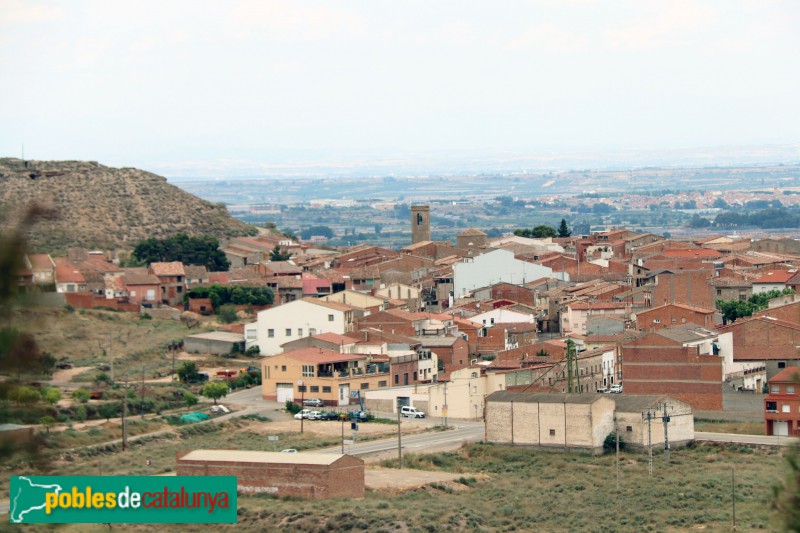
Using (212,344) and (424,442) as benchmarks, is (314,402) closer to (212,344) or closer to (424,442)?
(424,442)

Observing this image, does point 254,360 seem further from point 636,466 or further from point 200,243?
point 200,243

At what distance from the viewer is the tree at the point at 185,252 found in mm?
56344

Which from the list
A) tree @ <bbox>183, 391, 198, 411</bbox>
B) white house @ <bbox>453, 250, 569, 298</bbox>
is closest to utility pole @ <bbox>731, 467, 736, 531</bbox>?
tree @ <bbox>183, 391, 198, 411</bbox>

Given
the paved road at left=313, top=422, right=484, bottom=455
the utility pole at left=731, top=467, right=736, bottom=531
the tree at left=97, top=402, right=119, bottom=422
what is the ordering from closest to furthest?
the utility pole at left=731, top=467, right=736, bottom=531 → the paved road at left=313, top=422, right=484, bottom=455 → the tree at left=97, top=402, right=119, bottom=422

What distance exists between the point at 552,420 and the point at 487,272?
76.3 ft

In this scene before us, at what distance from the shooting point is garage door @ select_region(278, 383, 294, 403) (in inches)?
1368

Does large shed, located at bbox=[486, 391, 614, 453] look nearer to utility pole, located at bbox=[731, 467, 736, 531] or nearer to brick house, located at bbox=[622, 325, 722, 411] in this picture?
utility pole, located at bbox=[731, 467, 736, 531]

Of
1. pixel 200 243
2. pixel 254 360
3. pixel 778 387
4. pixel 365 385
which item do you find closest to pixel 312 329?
pixel 254 360

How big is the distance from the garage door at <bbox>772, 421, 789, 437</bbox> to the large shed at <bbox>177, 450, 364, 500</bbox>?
32.5 ft

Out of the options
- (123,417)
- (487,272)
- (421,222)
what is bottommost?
(421,222)

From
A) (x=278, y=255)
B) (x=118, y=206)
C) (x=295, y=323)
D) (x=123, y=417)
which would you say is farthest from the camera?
(x=118, y=206)

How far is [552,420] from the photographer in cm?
2917

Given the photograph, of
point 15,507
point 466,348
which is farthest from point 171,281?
point 15,507

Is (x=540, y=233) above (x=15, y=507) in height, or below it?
below
